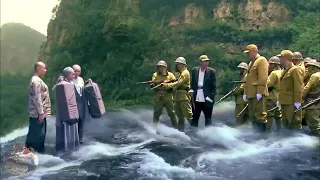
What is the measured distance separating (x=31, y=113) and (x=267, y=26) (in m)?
21.9

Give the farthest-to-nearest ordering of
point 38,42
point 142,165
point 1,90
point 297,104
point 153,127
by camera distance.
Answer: point 38,42 → point 1,90 → point 153,127 → point 297,104 → point 142,165

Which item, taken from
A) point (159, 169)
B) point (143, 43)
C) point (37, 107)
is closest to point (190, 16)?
point (143, 43)

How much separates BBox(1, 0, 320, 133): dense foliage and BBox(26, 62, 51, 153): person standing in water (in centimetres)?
1483

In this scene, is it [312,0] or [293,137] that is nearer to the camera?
[293,137]

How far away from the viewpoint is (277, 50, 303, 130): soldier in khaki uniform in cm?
909

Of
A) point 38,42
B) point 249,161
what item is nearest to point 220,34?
point 249,161

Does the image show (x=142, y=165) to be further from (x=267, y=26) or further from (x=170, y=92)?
(x=267, y=26)

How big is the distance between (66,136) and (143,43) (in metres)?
17.4

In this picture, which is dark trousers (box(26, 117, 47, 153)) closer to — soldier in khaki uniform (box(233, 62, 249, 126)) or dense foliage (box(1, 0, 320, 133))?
soldier in khaki uniform (box(233, 62, 249, 126))

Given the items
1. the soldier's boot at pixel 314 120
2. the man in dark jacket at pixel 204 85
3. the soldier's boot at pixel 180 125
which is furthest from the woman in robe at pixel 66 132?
the soldier's boot at pixel 314 120

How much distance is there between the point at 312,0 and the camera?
92.4 feet

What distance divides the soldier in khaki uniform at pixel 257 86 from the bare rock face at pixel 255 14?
769 inches

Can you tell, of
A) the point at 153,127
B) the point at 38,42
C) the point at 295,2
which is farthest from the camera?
the point at 38,42

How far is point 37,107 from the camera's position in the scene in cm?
812
